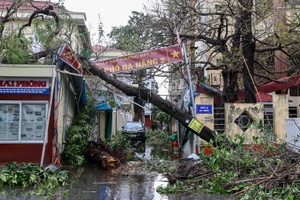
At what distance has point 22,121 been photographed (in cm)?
1145

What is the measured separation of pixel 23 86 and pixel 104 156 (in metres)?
3.62

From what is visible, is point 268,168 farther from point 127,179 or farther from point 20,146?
point 20,146

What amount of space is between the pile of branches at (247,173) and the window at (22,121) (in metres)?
5.13

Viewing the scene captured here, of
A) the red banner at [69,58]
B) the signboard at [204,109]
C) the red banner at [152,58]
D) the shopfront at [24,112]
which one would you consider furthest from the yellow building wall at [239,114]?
the shopfront at [24,112]

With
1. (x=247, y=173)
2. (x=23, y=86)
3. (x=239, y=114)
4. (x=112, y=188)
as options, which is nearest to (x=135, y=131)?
(x=239, y=114)

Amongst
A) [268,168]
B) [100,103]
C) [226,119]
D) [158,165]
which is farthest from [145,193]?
[100,103]

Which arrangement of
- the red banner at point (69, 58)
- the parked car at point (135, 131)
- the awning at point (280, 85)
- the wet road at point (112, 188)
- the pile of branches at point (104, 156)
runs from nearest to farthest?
the wet road at point (112, 188)
the red banner at point (69, 58)
the pile of branches at point (104, 156)
the awning at point (280, 85)
the parked car at point (135, 131)

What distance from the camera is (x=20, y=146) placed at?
11250mm

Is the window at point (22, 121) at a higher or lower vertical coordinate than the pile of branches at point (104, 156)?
higher

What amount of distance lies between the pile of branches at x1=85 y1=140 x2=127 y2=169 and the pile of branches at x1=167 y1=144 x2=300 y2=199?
120 inches

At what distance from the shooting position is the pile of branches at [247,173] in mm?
6383

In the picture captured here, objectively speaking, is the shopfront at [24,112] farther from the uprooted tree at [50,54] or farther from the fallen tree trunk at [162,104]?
the fallen tree trunk at [162,104]

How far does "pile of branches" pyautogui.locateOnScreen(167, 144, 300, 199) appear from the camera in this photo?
6.38 meters

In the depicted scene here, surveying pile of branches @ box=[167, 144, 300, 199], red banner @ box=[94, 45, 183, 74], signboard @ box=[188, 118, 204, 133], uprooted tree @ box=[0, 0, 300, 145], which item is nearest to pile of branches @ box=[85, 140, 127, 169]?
uprooted tree @ box=[0, 0, 300, 145]
